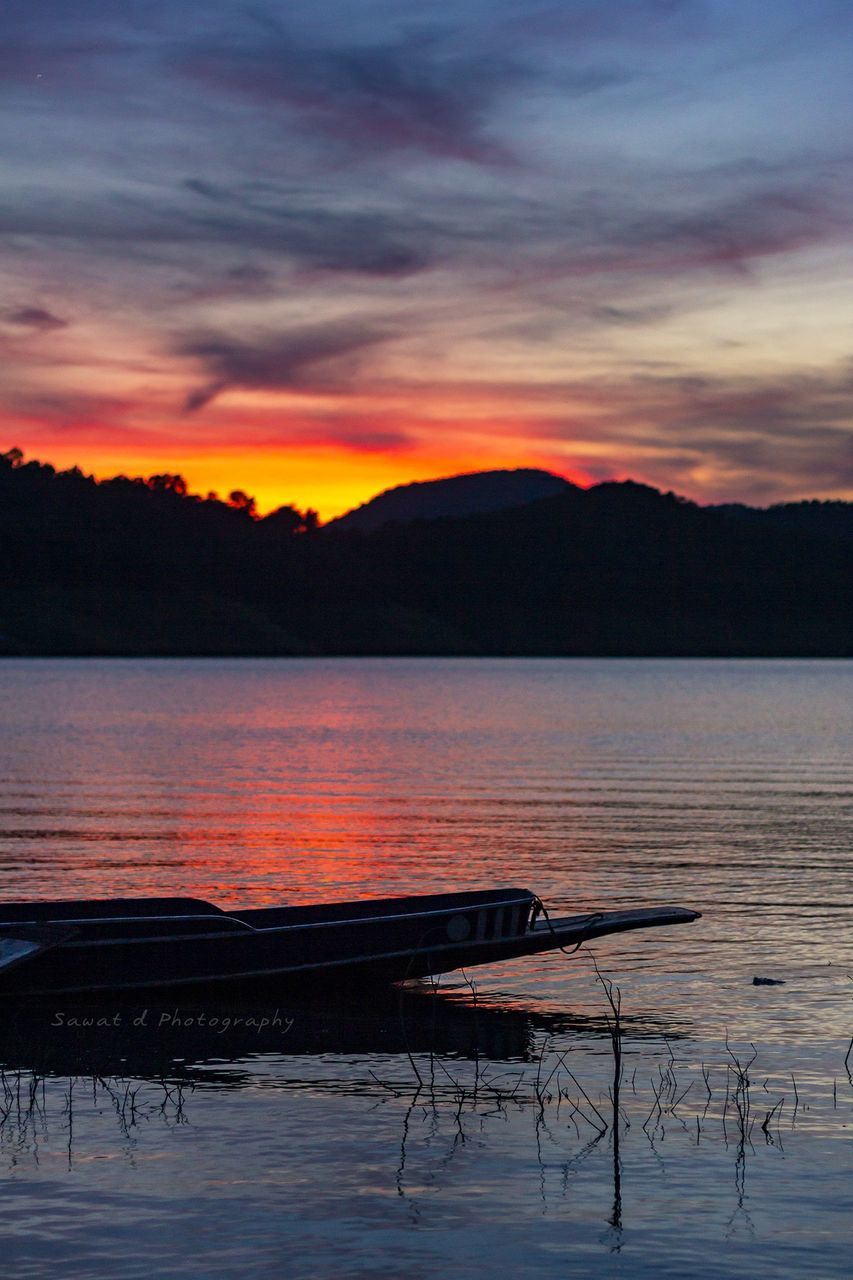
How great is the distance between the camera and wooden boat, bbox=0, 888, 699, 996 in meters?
19.2

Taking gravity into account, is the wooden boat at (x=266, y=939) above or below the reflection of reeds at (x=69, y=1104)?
above

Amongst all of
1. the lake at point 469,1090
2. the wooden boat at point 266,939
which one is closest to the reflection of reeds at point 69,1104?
the lake at point 469,1090

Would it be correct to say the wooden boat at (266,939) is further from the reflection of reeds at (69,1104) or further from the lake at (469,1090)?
the reflection of reeds at (69,1104)

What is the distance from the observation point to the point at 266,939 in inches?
786

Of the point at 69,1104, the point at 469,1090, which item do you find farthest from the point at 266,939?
the point at 69,1104

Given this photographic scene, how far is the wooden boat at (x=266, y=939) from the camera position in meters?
19.2

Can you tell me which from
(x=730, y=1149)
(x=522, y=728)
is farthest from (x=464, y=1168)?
(x=522, y=728)

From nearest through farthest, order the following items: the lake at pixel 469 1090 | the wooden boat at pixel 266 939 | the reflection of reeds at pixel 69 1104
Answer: the lake at pixel 469 1090
the reflection of reeds at pixel 69 1104
the wooden boat at pixel 266 939

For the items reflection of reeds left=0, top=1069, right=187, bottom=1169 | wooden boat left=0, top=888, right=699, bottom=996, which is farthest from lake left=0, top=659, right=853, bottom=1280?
wooden boat left=0, top=888, right=699, bottom=996

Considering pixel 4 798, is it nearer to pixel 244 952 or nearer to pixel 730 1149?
pixel 244 952

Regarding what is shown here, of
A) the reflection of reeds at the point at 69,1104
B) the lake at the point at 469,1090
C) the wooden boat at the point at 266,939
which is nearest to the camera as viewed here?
the lake at the point at 469,1090

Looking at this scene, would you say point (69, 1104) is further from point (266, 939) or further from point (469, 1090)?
point (266, 939)

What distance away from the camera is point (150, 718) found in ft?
406

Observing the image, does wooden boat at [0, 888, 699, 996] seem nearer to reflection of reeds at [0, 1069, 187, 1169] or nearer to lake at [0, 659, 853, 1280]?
lake at [0, 659, 853, 1280]
